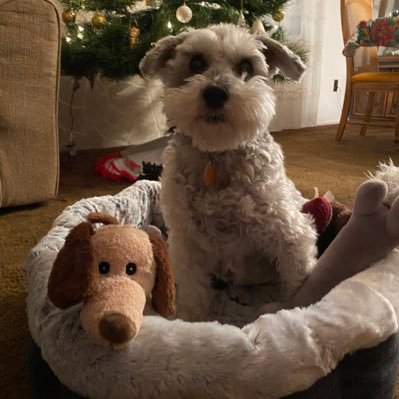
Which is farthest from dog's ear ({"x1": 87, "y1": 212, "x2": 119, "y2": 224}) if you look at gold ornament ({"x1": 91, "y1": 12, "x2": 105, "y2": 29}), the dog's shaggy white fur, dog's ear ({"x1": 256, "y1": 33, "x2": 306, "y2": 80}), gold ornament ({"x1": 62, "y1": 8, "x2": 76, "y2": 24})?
gold ornament ({"x1": 62, "y1": 8, "x2": 76, "y2": 24})

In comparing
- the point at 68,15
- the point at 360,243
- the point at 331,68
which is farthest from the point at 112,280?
the point at 331,68

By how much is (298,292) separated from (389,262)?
0.73ft

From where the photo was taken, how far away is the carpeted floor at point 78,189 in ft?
3.16

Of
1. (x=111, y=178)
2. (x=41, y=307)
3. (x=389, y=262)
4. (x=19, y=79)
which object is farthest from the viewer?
(x=111, y=178)

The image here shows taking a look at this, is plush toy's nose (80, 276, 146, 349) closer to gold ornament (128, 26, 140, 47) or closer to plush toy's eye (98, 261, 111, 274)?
plush toy's eye (98, 261, 111, 274)

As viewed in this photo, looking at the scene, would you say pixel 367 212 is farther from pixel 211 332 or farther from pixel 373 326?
pixel 211 332

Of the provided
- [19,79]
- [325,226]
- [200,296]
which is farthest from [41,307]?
[19,79]

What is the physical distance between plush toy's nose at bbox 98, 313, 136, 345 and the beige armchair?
128 centimetres

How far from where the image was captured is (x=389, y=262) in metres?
0.90

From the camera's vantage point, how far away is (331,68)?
4.54 meters

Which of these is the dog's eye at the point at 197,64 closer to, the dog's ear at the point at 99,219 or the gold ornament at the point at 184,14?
the dog's ear at the point at 99,219

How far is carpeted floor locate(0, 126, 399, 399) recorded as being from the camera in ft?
3.16

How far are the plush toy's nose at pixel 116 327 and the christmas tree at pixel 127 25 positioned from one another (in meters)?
1.64

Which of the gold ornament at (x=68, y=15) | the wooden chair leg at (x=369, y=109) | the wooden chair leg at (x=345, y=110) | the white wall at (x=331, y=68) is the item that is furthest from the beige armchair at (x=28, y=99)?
the white wall at (x=331, y=68)
